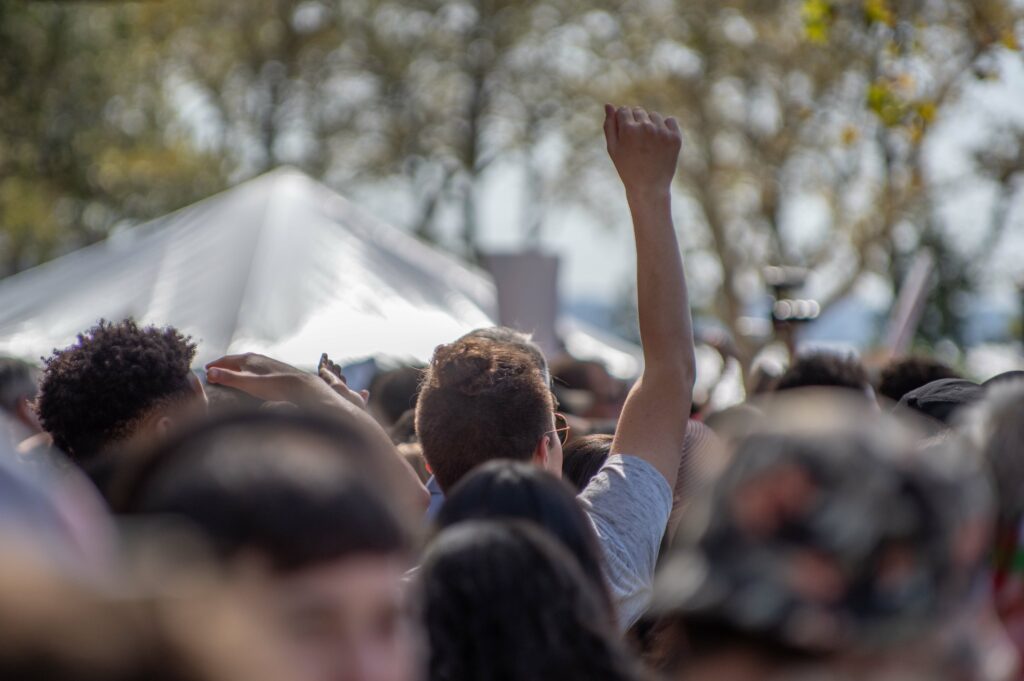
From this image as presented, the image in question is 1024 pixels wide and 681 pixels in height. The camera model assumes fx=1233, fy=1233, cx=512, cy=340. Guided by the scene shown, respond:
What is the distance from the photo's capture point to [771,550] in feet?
4.10

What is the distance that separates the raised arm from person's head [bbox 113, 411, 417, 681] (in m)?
1.59

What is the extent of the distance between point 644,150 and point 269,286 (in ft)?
13.0

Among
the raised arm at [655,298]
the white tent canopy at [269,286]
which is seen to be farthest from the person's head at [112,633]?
the white tent canopy at [269,286]

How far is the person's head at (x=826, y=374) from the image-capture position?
187 inches

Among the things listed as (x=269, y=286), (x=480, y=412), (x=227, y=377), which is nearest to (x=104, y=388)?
(x=227, y=377)

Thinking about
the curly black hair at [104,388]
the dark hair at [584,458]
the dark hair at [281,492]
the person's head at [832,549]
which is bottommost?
the dark hair at [584,458]

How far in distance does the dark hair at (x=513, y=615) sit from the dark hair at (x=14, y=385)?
3.38 metres

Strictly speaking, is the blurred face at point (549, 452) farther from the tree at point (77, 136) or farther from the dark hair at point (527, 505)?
the tree at point (77, 136)

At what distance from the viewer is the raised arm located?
2840 mm

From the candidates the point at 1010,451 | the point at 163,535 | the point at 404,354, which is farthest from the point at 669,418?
the point at 404,354

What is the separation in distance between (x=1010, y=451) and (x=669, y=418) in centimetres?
112

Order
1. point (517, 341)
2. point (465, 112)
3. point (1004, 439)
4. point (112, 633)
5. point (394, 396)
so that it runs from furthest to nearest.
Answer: point (465, 112) < point (394, 396) < point (517, 341) < point (1004, 439) < point (112, 633)

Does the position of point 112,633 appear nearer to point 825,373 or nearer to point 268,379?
point 268,379

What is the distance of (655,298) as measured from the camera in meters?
2.93
